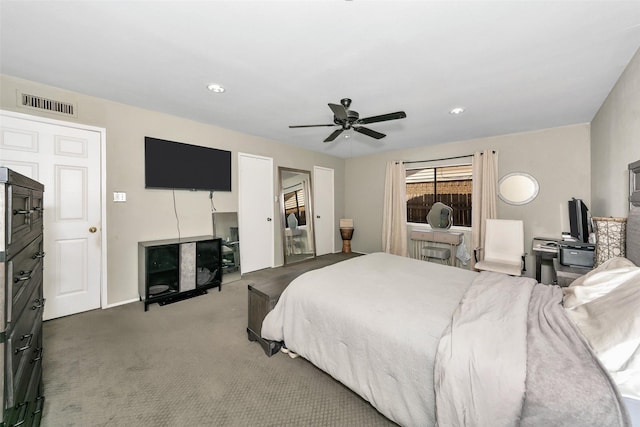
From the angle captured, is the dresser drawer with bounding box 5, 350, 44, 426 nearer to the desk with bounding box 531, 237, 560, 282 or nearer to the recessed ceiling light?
the recessed ceiling light

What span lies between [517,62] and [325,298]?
98.3 inches

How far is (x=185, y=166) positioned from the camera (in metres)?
3.44

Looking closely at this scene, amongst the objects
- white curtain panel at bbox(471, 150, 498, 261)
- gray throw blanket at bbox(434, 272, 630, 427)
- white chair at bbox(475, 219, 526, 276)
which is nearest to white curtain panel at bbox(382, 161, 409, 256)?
white curtain panel at bbox(471, 150, 498, 261)

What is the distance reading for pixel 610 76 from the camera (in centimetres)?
223

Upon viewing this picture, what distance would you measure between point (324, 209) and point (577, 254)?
13.7ft

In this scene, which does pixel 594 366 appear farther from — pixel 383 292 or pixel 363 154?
pixel 363 154

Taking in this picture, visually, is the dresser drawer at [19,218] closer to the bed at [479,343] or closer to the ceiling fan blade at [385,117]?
the bed at [479,343]

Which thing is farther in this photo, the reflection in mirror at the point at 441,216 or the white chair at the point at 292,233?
the white chair at the point at 292,233

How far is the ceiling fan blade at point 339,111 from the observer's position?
2.29m

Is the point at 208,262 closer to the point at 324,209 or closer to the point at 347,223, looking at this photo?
the point at 324,209

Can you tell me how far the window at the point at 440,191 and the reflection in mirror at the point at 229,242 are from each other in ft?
11.8

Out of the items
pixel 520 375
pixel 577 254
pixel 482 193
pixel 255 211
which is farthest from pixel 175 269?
pixel 482 193

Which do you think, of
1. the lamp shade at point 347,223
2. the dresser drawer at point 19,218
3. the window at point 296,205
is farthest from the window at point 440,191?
the dresser drawer at point 19,218

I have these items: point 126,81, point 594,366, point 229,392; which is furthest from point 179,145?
point 594,366
